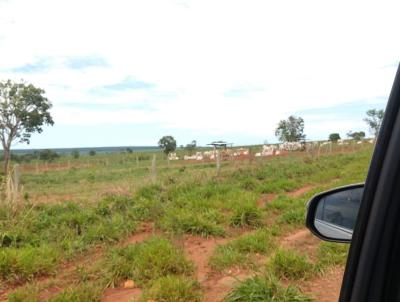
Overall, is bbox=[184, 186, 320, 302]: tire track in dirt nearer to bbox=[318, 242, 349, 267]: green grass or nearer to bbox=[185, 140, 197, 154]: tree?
bbox=[318, 242, 349, 267]: green grass

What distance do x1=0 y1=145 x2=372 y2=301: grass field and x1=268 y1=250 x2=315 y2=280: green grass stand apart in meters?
0.01

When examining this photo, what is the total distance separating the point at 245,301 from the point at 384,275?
8.55 feet

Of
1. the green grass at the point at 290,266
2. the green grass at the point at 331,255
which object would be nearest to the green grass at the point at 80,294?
the green grass at the point at 290,266

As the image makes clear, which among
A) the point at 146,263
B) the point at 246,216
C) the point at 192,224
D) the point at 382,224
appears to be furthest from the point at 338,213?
the point at 246,216

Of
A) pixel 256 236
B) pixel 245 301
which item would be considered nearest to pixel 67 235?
pixel 256 236

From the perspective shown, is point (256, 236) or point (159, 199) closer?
point (256, 236)

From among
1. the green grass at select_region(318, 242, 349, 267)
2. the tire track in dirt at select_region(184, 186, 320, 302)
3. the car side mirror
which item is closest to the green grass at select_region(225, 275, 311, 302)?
the tire track in dirt at select_region(184, 186, 320, 302)

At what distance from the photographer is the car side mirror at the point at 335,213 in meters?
1.32

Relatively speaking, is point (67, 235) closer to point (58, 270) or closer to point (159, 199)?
Result: point (58, 270)

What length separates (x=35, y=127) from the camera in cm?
3189

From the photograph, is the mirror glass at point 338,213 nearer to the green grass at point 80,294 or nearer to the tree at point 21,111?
the green grass at point 80,294

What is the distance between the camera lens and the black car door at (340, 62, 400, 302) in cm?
78

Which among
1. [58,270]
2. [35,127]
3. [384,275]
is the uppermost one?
[35,127]

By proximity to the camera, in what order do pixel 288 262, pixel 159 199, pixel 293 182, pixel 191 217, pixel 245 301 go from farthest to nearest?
pixel 293 182 → pixel 159 199 → pixel 191 217 → pixel 288 262 → pixel 245 301
